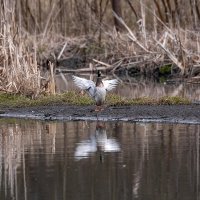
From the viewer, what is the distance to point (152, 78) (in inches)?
1073

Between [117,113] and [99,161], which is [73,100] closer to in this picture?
[117,113]

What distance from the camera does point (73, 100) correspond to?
17.6 meters

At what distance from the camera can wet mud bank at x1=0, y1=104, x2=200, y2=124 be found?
1501 centimetres

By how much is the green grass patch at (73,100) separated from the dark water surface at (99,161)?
2433 millimetres

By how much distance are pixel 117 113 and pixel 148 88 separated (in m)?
7.61

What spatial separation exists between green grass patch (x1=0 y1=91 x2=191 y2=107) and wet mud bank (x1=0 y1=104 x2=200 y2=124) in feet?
1.07

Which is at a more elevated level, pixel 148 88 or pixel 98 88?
pixel 98 88

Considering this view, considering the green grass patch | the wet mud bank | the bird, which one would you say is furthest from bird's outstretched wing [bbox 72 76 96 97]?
the green grass patch

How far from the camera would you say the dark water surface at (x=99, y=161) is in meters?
8.70

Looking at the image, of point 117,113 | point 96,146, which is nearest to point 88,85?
point 117,113

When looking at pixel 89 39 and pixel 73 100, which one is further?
pixel 89 39

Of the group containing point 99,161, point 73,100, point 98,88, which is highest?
point 98,88

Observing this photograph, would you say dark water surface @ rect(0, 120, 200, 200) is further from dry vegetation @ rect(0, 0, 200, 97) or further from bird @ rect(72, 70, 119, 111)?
dry vegetation @ rect(0, 0, 200, 97)

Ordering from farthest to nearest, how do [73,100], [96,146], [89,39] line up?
[89,39], [73,100], [96,146]
